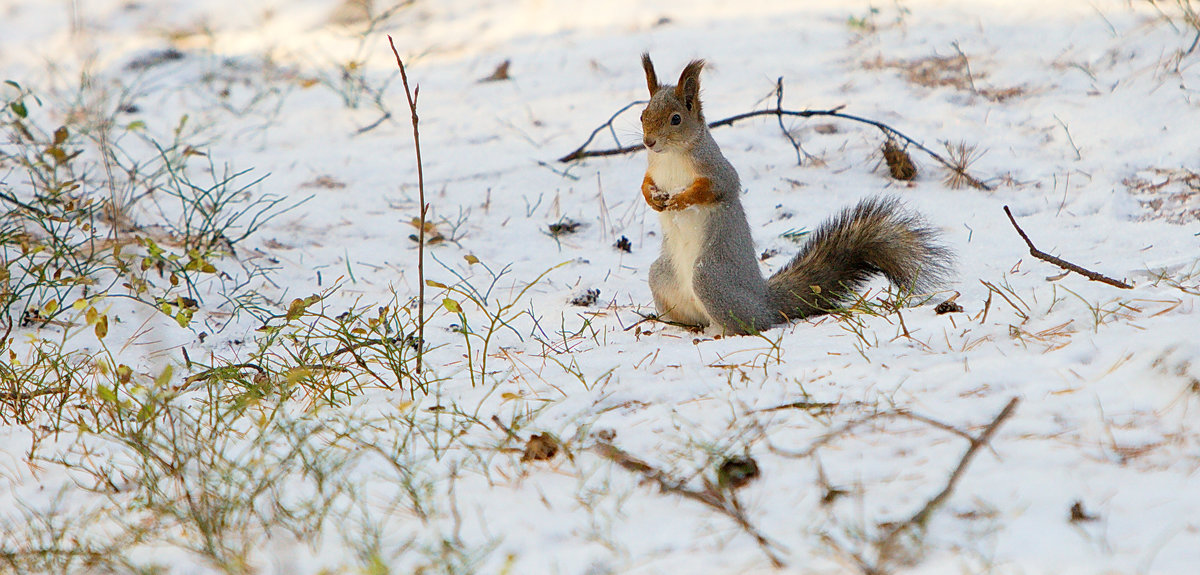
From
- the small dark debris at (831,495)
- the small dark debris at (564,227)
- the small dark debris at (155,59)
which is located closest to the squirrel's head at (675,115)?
the small dark debris at (564,227)

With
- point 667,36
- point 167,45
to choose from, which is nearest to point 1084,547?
point 667,36

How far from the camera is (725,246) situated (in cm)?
270

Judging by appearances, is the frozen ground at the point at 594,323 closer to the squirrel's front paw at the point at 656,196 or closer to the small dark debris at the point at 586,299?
the small dark debris at the point at 586,299

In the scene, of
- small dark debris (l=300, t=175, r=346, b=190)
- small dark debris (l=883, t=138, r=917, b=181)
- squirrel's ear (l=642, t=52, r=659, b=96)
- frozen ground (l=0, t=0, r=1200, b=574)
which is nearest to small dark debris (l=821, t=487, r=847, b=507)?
frozen ground (l=0, t=0, r=1200, b=574)

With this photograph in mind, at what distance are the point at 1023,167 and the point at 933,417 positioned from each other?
2377 millimetres

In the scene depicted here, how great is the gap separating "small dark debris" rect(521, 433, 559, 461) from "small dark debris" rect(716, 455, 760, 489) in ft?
0.99

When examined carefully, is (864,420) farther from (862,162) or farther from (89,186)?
(89,186)

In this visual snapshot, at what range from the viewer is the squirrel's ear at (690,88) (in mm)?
2686

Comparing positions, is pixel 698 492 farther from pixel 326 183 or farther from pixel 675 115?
pixel 326 183

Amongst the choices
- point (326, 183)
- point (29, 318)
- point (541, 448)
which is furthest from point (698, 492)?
point (326, 183)

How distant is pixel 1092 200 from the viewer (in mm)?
3365

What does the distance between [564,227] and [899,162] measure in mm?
1310

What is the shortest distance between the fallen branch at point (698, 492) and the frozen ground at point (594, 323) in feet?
0.03

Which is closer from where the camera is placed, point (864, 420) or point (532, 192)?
point (864, 420)
